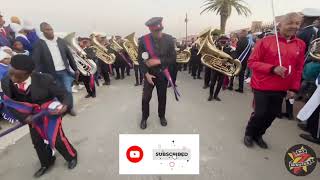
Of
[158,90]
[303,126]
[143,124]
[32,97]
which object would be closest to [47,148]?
[32,97]

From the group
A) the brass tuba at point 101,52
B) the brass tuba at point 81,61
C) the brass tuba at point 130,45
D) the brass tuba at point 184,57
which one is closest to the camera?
the brass tuba at point 81,61

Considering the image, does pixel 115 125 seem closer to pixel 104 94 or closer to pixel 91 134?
pixel 91 134

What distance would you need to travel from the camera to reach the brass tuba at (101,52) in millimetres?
8785

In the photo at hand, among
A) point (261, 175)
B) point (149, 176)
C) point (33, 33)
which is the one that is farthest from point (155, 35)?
point (33, 33)

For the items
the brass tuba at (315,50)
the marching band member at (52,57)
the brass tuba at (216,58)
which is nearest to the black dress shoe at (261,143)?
the brass tuba at (315,50)

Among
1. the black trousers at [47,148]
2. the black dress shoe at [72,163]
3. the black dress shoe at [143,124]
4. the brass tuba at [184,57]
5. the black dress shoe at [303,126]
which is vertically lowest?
the brass tuba at [184,57]

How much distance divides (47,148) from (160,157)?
1.39m

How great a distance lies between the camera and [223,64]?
6.01 meters

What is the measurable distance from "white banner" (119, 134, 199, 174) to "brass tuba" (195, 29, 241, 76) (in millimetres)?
3217

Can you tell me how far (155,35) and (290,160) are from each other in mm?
2660

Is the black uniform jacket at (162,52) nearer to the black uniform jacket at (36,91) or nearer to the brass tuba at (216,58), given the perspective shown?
the black uniform jacket at (36,91)

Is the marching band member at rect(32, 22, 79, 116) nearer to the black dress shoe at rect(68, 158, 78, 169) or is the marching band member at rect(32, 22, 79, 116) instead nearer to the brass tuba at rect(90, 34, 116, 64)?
the black dress shoe at rect(68, 158, 78, 169)
